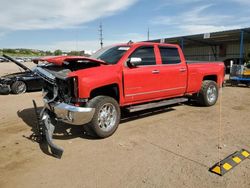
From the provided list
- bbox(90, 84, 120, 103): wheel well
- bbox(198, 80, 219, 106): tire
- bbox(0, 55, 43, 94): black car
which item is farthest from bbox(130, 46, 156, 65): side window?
bbox(0, 55, 43, 94): black car

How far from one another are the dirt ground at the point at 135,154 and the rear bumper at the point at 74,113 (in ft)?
1.60

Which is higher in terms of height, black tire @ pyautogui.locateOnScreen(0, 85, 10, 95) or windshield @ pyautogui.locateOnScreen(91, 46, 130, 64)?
windshield @ pyautogui.locateOnScreen(91, 46, 130, 64)

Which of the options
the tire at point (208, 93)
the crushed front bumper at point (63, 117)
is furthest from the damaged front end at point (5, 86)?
the tire at point (208, 93)

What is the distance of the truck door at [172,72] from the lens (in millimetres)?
6609

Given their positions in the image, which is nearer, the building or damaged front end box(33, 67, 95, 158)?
damaged front end box(33, 67, 95, 158)

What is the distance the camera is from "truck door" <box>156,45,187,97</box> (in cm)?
661

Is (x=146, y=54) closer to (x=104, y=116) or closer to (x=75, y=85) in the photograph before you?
(x=104, y=116)

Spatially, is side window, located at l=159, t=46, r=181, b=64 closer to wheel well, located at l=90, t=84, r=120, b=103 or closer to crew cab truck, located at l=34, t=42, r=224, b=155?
crew cab truck, located at l=34, t=42, r=224, b=155

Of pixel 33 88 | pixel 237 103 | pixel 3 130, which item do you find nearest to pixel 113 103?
pixel 3 130

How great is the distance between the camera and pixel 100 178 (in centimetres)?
360

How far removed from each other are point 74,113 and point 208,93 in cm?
492

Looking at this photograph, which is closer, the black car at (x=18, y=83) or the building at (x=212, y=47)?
the black car at (x=18, y=83)

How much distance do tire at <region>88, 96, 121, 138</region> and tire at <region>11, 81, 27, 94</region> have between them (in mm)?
7799

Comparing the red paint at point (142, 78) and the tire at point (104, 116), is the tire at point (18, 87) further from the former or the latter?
the tire at point (104, 116)
